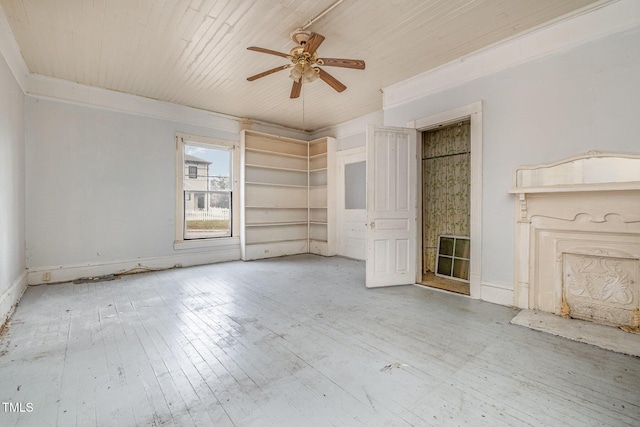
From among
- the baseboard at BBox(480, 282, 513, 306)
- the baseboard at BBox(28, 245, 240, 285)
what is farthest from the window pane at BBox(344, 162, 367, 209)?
the baseboard at BBox(480, 282, 513, 306)

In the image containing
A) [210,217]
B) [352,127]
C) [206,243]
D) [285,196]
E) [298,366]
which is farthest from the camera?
[285,196]

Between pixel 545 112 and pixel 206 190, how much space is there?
5.42 meters

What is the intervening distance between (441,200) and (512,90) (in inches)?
81.2

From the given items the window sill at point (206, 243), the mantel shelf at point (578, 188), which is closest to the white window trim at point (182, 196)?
the window sill at point (206, 243)

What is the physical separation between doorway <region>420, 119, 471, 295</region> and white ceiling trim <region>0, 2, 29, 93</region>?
5209mm

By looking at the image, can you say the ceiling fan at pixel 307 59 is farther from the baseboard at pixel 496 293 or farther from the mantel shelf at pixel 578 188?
the baseboard at pixel 496 293

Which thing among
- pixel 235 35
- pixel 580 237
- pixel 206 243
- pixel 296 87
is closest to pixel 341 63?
pixel 296 87

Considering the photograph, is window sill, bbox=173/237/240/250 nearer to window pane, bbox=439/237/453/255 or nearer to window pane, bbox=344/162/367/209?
window pane, bbox=344/162/367/209

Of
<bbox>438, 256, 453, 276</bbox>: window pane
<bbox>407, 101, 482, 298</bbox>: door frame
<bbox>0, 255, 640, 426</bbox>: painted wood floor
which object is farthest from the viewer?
<bbox>438, 256, 453, 276</bbox>: window pane

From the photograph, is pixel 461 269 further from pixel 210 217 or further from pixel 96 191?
pixel 96 191

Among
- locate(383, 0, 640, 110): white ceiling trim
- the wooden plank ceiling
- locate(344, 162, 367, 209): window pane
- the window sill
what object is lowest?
the window sill

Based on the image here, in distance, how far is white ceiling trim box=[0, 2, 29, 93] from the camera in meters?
2.82

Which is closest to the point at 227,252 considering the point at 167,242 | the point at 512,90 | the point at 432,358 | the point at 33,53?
the point at 167,242

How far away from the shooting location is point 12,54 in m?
3.22
